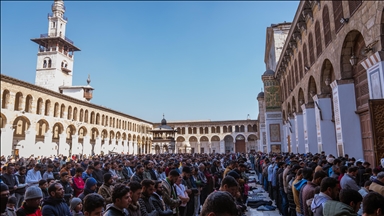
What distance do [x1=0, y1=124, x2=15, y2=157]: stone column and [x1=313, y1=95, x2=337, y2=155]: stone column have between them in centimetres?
2069

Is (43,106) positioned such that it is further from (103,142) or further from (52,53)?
(52,53)

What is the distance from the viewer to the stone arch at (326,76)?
1109 cm

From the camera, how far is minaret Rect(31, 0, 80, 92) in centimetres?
4031

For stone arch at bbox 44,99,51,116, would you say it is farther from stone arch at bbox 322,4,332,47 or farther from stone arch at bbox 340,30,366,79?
stone arch at bbox 340,30,366,79

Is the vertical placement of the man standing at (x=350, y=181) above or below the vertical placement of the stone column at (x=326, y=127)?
below

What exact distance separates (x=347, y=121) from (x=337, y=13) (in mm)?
3937

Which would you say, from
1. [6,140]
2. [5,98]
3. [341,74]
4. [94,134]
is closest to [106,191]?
[341,74]

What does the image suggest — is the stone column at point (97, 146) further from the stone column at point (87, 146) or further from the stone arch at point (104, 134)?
the stone arch at point (104, 134)

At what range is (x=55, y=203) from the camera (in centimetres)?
341

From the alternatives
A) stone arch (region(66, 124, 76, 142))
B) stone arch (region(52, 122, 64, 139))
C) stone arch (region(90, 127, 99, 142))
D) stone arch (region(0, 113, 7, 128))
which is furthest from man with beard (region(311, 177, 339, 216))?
stone arch (region(90, 127, 99, 142))

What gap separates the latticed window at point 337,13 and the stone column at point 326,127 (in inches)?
125

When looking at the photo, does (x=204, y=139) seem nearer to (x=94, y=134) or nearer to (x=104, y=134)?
(x=104, y=134)

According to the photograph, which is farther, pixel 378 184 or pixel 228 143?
pixel 228 143

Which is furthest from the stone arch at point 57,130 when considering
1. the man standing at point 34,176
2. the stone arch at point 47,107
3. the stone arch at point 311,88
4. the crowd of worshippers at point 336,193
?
the crowd of worshippers at point 336,193
